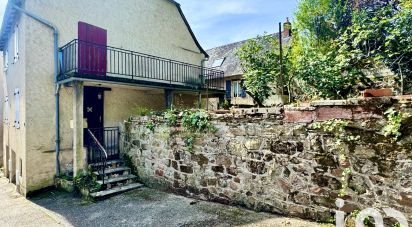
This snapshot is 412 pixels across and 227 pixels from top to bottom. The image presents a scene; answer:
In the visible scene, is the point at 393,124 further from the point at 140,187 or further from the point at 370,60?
the point at 140,187

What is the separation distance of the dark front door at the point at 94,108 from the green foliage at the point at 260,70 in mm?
5556

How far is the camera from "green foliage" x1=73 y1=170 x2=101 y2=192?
720 cm

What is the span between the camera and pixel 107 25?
10.2 m

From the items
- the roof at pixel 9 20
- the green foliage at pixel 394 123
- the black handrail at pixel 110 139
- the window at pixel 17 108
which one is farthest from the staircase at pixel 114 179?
the green foliage at pixel 394 123

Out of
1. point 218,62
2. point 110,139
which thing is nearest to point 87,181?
point 110,139

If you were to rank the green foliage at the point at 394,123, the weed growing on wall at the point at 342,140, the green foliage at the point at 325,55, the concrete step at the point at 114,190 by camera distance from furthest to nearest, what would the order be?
1. the concrete step at the point at 114,190
2. the green foliage at the point at 325,55
3. the weed growing on wall at the point at 342,140
4. the green foliage at the point at 394,123

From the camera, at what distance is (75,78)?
7.50 metres

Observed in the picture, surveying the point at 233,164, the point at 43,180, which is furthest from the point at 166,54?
the point at 233,164

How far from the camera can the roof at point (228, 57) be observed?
17172 mm

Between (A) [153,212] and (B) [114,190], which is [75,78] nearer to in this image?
(B) [114,190]

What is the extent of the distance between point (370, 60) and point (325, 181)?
3.88 m

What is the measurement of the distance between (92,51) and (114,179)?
4653 millimetres

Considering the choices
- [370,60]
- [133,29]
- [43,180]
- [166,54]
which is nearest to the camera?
[370,60]

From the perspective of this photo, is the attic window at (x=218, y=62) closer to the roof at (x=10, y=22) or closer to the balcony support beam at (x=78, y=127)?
the roof at (x=10, y=22)
